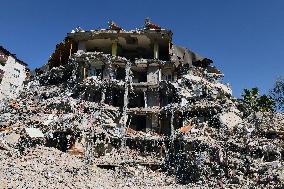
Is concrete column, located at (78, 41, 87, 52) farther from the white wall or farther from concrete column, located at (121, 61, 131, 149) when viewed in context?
the white wall

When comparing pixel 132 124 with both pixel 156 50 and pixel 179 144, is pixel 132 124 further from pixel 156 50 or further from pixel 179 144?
pixel 156 50

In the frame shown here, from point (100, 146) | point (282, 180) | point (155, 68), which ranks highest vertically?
point (155, 68)

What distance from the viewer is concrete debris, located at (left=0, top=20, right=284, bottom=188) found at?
41719 millimetres

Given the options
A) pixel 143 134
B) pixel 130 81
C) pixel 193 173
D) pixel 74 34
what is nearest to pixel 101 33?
pixel 74 34

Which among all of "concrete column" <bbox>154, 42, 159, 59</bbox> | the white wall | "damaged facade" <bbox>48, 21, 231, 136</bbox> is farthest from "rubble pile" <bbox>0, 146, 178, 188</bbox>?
the white wall

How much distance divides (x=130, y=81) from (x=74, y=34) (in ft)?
40.4

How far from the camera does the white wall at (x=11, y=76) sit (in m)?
78.6

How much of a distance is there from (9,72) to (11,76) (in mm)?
936

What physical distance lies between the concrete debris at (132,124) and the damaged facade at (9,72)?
16108 millimetres

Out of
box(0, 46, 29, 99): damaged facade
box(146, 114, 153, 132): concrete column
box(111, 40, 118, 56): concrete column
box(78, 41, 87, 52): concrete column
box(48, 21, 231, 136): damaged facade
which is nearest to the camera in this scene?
box(146, 114, 153, 132): concrete column

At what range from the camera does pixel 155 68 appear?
58344mm

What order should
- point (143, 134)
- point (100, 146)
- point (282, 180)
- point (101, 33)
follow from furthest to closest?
point (101, 33) → point (143, 134) → point (100, 146) → point (282, 180)

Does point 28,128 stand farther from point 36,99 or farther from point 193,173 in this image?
point 193,173

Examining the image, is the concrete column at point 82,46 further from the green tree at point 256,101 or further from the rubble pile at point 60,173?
the green tree at point 256,101
